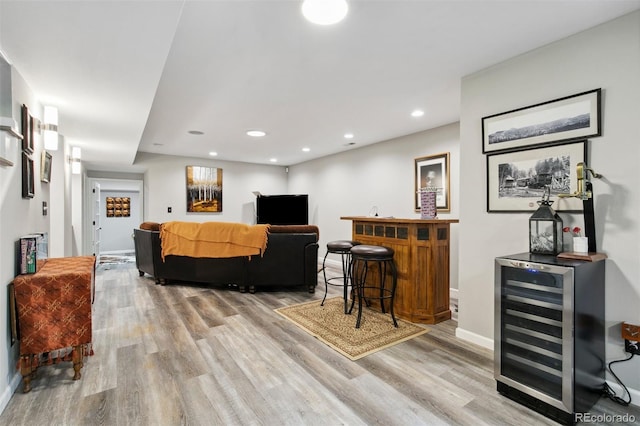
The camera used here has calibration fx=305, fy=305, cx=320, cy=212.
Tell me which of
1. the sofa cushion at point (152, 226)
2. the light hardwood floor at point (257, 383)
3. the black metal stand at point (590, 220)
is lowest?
the light hardwood floor at point (257, 383)

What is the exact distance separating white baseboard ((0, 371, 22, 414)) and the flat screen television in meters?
5.08

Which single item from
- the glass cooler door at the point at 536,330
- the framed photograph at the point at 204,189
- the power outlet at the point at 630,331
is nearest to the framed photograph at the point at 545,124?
the glass cooler door at the point at 536,330

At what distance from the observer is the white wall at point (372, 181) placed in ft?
14.0

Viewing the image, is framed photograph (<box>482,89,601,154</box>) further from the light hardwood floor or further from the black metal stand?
the light hardwood floor

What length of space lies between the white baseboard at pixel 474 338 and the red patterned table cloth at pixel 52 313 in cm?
296

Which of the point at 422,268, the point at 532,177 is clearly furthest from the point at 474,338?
the point at 532,177

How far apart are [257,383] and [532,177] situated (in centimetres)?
247

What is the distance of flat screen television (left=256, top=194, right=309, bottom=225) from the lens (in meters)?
6.81

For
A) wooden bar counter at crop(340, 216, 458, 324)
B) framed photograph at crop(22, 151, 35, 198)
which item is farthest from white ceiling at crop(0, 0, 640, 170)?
wooden bar counter at crop(340, 216, 458, 324)

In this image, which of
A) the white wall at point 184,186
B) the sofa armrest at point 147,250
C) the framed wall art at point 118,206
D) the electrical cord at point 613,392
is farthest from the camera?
the framed wall art at point 118,206

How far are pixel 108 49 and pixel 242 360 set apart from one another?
2.28m

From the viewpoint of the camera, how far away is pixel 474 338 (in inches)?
105

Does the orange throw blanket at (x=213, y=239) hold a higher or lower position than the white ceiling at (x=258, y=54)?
lower

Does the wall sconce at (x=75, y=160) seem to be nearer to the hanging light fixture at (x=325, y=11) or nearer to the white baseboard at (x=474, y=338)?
the hanging light fixture at (x=325, y=11)
